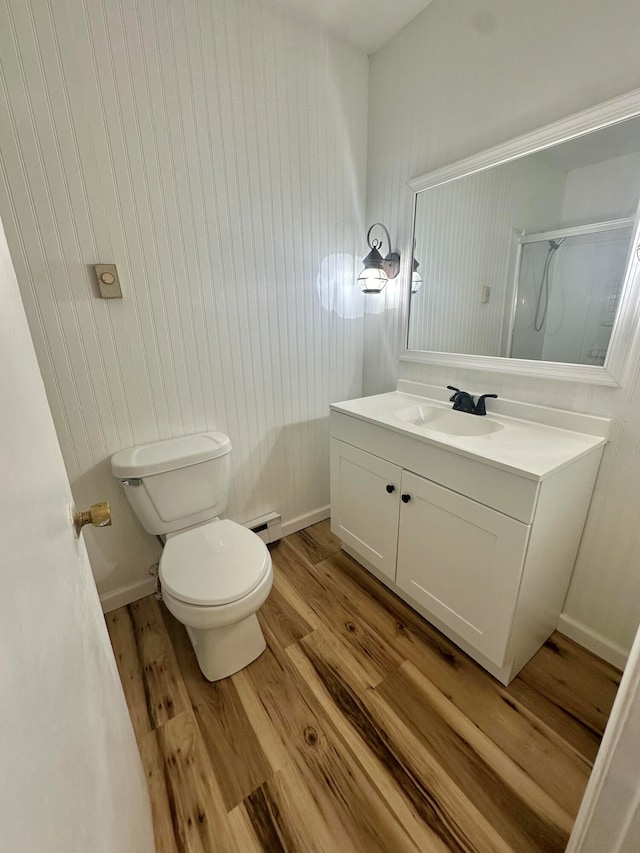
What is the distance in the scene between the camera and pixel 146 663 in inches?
55.2

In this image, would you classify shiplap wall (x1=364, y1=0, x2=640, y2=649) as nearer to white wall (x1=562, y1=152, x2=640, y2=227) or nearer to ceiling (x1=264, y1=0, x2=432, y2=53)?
ceiling (x1=264, y1=0, x2=432, y2=53)

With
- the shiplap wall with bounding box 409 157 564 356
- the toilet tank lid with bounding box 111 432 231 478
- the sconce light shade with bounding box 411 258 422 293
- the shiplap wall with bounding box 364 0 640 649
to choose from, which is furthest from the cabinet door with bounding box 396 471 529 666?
the sconce light shade with bounding box 411 258 422 293

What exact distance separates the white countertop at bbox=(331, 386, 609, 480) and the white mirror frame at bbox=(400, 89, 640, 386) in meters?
0.15

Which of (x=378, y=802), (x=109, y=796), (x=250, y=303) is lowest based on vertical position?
(x=378, y=802)

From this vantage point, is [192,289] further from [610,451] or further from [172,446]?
[610,451]

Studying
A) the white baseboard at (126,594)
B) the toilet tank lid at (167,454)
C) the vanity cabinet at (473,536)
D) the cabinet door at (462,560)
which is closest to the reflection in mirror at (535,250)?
the vanity cabinet at (473,536)

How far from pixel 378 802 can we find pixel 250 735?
42 centimetres

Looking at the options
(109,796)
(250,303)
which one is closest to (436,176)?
(250,303)

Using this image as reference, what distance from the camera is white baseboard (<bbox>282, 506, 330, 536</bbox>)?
2.13 m

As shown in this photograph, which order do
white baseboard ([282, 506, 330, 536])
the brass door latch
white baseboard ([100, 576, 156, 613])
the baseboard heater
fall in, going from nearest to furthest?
the brass door latch
white baseboard ([100, 576, 156, 613])
the baseboard heater
white baseboard ([282, 506, 330, 536])

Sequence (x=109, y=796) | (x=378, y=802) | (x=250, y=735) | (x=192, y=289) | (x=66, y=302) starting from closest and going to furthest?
(x=109, y=796) → (x=378, y=802) → (x=250, y=735) → (x=66, y=302) → (x=192, y=289)

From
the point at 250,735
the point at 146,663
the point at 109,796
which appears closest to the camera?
the point at 109,796

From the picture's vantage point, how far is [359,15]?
154 centimetres

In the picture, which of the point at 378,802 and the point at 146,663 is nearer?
the point at 378,802
